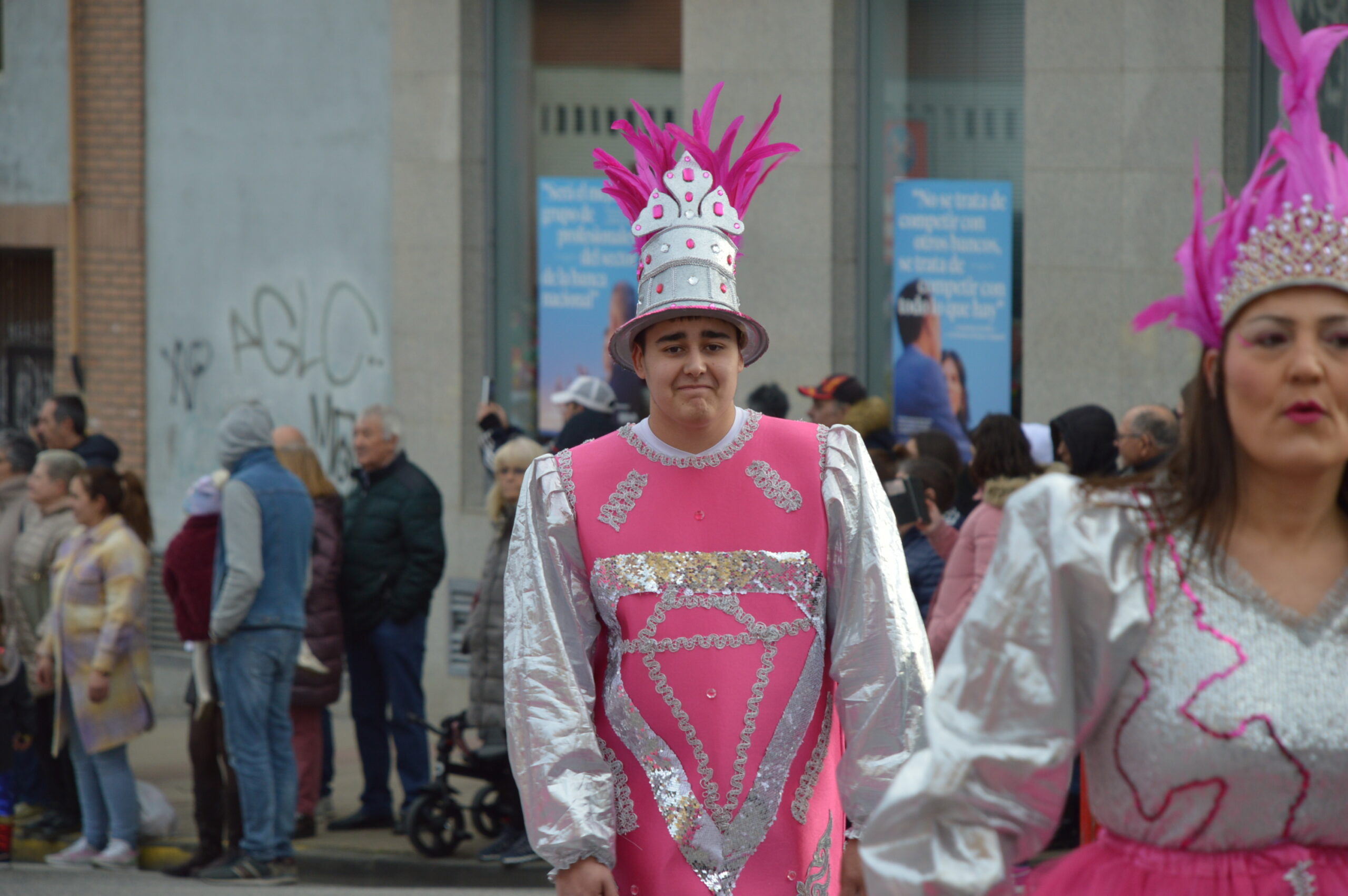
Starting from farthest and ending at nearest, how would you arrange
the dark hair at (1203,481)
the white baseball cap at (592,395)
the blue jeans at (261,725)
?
the white baseball cap at (592,395) → the blue jeans at (261,725) → the dark hair at (1203,481)

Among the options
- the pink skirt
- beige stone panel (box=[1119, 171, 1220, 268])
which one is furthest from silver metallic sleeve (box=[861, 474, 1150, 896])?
beige stone panel (box=[1119, 171, 1220, 268])

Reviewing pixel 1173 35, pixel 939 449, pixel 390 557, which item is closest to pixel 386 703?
pixel 390 557

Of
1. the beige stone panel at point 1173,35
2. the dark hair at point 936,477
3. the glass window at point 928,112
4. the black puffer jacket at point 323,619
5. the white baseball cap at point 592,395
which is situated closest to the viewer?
the dark hair at point 936,477

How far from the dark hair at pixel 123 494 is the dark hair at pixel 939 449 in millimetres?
3596

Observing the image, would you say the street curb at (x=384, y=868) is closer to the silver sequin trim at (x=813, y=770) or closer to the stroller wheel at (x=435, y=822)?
the stroller wheel at (x=435, y=822)

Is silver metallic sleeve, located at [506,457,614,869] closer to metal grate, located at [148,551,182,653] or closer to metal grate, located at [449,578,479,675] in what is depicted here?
metal grate, located at [449,578,479,675]

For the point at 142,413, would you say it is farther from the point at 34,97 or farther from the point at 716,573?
the point at 716,573

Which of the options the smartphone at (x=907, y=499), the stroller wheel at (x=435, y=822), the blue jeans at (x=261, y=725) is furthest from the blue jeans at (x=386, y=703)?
the smartphone at (x=907, y=499)

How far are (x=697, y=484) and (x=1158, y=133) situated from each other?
19.8ft

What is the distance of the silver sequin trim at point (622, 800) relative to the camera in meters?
3.63

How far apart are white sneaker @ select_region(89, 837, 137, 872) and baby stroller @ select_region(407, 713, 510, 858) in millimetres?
1335

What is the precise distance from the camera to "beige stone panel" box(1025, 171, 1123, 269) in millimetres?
9227

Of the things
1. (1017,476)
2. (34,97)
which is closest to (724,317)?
(1017,476)

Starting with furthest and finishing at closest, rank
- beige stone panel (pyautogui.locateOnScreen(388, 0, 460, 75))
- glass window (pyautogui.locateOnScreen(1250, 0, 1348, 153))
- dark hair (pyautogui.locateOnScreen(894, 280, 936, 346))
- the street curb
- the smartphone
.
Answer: beige stone panel (pyautogui.locateOnScreen(388, 0, 460, 75))
dark hair (pyautogui.locateOnScreen(894, 280, 936, 346))
glass window (pyautogui.locateOnScreen(1250, 0, 1348, 153))
the street curb
the smartphone
